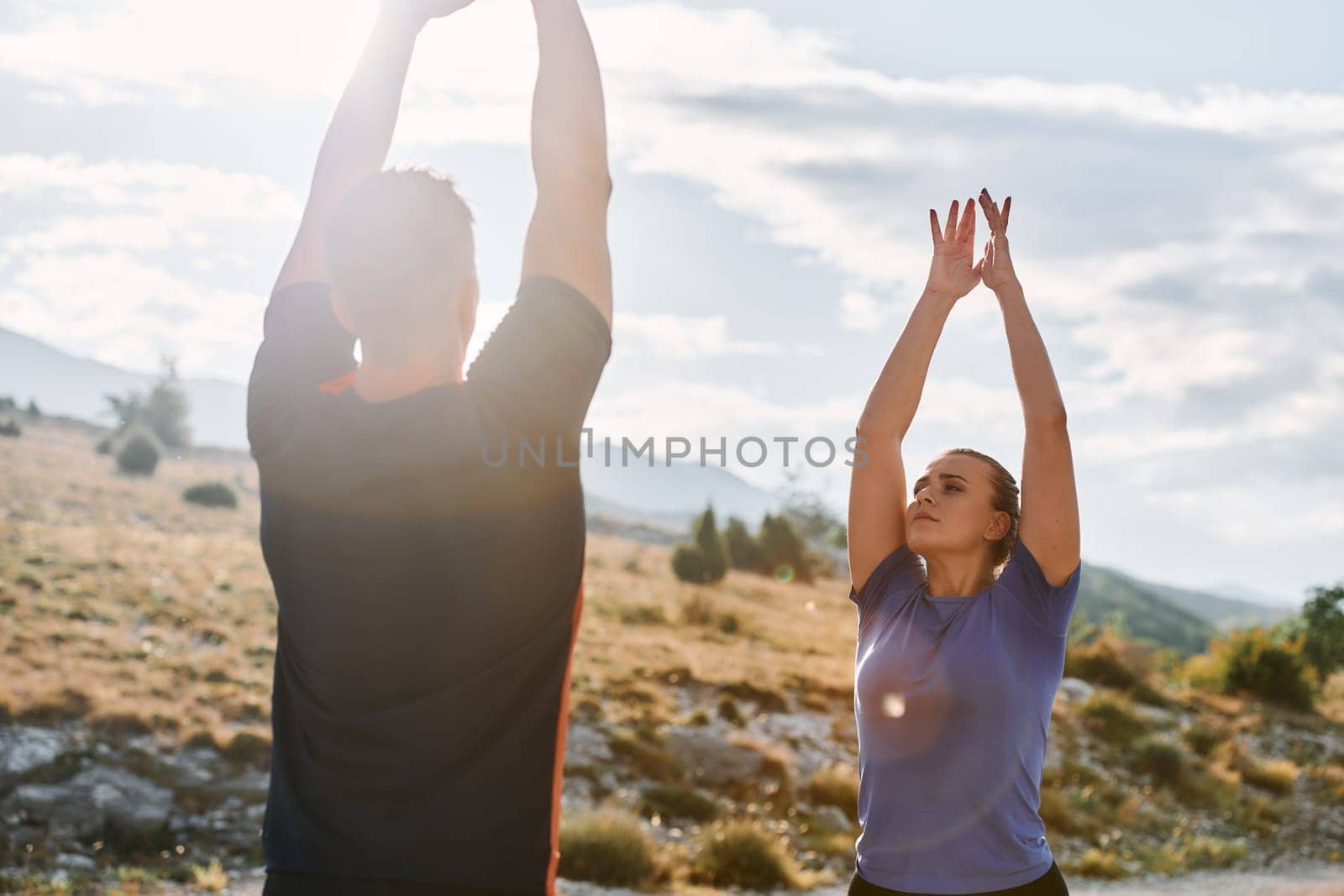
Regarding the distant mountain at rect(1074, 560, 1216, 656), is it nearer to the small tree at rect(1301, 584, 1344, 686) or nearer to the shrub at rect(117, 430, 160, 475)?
the small tree at rect(1301, 584, 1344, 686)

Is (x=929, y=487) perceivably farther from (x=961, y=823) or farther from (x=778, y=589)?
(x=778, y=589)

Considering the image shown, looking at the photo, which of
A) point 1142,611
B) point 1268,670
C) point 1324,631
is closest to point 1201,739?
point 1268,670

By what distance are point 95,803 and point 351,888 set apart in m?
10.3

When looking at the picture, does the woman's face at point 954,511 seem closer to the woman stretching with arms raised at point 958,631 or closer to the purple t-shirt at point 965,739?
the woman stretching with arms raised at point 958,631

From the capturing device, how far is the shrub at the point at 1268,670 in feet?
69.9

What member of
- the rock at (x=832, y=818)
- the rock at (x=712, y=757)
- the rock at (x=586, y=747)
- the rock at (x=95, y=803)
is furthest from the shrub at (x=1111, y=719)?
the rock at (x=95, y=803)

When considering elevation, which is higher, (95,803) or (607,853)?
(607,853)

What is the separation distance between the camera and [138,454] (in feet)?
→ 128

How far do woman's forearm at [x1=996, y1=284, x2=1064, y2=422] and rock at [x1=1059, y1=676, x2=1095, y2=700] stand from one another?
1769 cm

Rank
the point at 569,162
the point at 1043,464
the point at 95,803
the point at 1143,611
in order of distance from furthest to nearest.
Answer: the point at 1143,611
the point at 95,803
the point at 1043,464
the point at 569,162

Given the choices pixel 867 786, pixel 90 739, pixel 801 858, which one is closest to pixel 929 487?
pixel 867 786

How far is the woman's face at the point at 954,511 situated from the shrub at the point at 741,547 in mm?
32535

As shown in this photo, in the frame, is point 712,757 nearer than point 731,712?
Yes

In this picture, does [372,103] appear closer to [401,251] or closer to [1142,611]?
[401,251]
